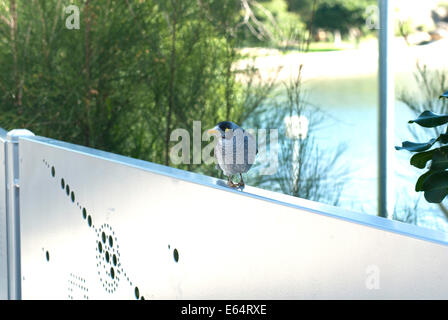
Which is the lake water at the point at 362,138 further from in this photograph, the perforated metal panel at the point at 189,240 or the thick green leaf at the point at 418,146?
the perforated metal panel at the point at 189,240

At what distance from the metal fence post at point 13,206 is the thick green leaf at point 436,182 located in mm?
1131

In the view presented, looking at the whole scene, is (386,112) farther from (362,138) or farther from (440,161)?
(362,138)

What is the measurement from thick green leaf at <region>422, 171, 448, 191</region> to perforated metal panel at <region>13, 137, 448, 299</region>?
0.52 m

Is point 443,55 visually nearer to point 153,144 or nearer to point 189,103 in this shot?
point 189,103

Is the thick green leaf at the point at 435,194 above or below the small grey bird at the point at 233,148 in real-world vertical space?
below

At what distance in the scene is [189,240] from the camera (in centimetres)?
109

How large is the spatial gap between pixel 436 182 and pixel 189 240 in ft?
1.90

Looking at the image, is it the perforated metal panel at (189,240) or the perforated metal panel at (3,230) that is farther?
the perforated metal panel at (3,230)

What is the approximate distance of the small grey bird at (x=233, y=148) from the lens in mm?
1161

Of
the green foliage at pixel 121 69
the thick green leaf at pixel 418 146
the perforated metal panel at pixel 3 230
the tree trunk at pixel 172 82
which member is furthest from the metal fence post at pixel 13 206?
the tree trunk at pixel 172 82

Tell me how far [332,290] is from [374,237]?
10 centimetres

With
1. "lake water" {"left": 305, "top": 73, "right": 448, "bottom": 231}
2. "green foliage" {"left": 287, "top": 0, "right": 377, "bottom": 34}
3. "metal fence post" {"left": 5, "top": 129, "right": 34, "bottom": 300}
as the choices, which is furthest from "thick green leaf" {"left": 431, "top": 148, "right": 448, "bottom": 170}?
"green foliage" {"left": 287, "top": 0, "right": 377, "bottom": 34}

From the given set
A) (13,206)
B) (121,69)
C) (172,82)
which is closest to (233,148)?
(13,206)
